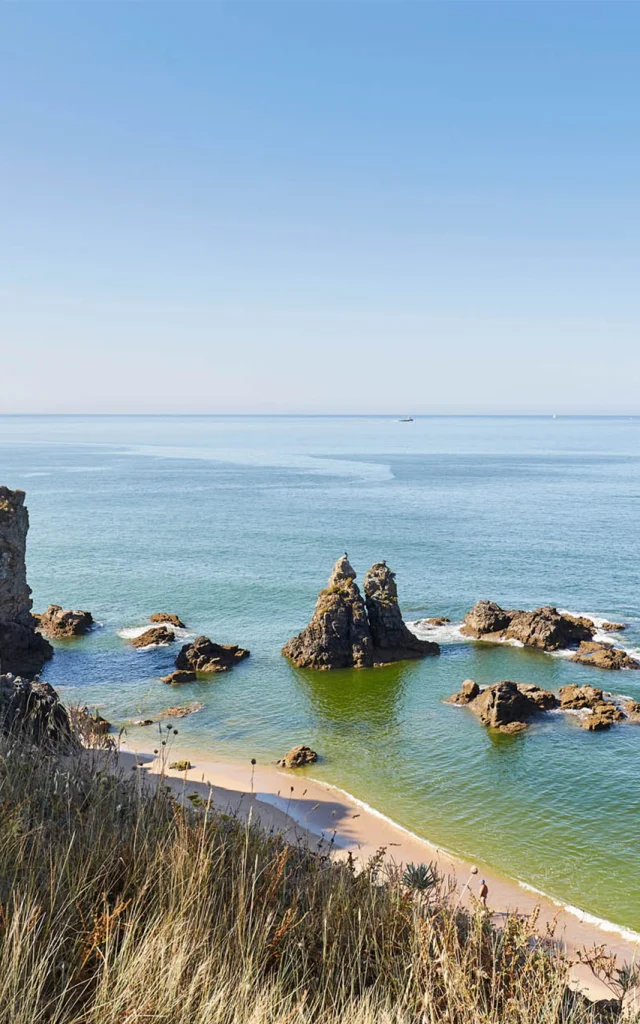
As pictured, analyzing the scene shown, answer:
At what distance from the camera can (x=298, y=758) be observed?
33.2 m

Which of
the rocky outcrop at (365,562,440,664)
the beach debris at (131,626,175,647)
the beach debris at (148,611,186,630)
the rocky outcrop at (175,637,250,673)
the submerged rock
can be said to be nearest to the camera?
the rocky outcrop at (175,637,250,673)

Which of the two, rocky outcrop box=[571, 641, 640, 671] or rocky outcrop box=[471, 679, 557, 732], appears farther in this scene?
rocky outcrop box=[571, 641, 640, 671]

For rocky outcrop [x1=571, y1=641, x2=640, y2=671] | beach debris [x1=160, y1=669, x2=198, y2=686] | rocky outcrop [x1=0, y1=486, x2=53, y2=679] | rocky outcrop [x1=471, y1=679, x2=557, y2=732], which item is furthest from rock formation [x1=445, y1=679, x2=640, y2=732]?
rocky outcrop [x1=0, y1=486, x2=53, y2=679]

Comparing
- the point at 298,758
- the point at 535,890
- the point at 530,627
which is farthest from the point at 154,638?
the point at 535,890

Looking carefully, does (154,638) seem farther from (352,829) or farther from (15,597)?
(352,829)

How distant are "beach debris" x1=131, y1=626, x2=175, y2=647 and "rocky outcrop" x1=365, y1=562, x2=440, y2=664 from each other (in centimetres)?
1362

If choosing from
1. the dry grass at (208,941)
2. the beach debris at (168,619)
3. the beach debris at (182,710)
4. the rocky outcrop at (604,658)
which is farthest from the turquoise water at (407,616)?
the dry grass at (208,941)

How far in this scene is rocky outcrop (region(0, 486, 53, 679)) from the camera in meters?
44.4

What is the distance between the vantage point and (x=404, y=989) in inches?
305

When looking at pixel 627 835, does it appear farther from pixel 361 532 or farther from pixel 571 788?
pixel 361 532

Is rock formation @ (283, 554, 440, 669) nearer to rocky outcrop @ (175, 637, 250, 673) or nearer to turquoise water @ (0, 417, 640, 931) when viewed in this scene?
Result: turquoise water @ (0, 417, 640, 931)

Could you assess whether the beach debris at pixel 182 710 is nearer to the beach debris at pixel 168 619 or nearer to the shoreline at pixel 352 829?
the shoreline at pixel 352 829

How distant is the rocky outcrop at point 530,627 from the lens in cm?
4819

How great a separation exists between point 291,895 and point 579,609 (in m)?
51.3
